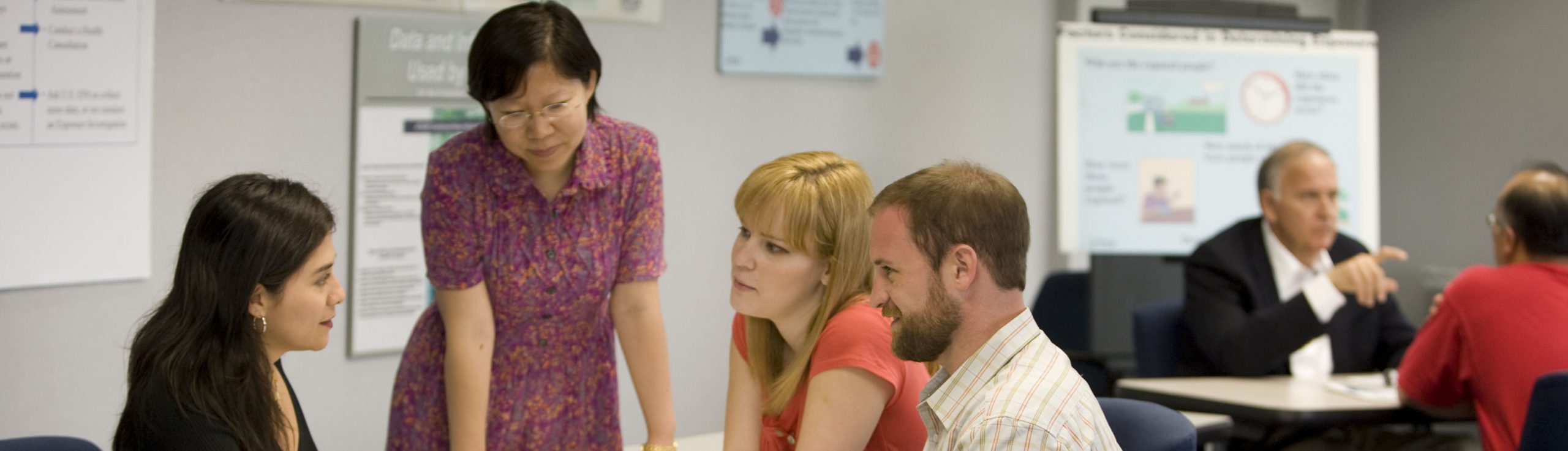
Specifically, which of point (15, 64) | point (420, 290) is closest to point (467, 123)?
point (420, 290)

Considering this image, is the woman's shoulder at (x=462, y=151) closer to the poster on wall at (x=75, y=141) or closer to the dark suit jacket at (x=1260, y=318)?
the poster on wall at (x=75, y=141)

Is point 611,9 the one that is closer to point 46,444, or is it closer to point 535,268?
point 535,268

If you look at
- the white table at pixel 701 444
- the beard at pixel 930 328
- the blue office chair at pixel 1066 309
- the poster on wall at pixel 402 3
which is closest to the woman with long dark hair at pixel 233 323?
the white table at pixel 701 444

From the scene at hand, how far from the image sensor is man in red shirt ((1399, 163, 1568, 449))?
9.30 feet

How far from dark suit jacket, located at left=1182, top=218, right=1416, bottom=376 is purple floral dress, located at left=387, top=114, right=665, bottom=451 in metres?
1.82

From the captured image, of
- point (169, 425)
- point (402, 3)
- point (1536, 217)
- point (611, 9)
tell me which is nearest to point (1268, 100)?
point (1536, 217)

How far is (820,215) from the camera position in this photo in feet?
6.04

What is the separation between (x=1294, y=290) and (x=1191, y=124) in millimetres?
1088

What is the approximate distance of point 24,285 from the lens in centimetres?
286

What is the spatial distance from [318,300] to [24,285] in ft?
5.01

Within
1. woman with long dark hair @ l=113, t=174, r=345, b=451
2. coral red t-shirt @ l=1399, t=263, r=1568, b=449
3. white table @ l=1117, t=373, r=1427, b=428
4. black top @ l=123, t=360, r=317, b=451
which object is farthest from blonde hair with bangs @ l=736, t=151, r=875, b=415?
coral red t-shirt @ l=1399, t=263, r=1568, b=449

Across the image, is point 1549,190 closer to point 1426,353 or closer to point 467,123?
point 1426,353

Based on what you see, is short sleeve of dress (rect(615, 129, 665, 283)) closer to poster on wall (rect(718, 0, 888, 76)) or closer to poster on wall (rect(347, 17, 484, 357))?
poster on wall (rect(347, 17, 484, 357))

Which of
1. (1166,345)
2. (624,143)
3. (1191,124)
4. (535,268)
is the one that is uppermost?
(1191,124)
